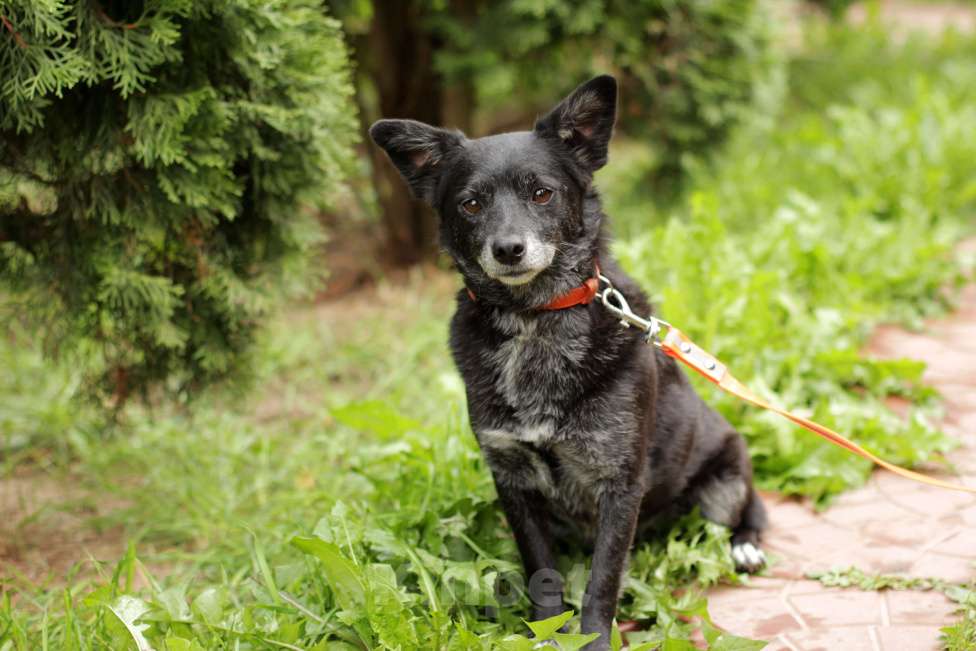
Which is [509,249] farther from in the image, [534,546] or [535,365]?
[534,546]

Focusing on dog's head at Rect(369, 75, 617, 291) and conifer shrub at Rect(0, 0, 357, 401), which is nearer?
dog's head at Rect(369, 75, 617, 291)

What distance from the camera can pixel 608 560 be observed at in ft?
9.07

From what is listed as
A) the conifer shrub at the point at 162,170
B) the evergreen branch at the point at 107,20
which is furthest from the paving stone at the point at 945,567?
the evergreen branch at the point at 107,20

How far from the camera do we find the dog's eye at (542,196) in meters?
2.83

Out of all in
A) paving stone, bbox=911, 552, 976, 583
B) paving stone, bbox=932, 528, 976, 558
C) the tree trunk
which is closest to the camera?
paving stone, bbox=911, 552, 976, 583

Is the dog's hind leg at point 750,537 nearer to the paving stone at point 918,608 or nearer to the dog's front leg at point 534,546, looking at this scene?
the paving stone at point 918,608

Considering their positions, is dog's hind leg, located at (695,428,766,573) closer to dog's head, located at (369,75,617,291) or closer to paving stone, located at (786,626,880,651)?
paving stone, located at (786,626,880,651)

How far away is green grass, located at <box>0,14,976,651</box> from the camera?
2844 millimetres

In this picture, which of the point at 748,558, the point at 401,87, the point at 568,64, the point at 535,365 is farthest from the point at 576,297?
the point at 401,87

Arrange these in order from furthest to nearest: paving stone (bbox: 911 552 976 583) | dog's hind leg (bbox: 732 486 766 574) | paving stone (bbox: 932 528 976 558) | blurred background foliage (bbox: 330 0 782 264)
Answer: blurred background foliage (bbox: 330 0 782 264)
dog's hind leg (bbox: 732 486 766 574)
paving stone (bbox: 932 528 976 558)
paving stone (bbox: 911 552 976 583)

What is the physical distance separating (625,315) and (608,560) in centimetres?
75

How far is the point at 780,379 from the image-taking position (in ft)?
14.4

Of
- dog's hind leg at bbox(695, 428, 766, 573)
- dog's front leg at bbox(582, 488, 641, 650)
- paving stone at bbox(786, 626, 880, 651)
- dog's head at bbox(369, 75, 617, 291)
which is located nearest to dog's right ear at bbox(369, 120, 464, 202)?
dog's head at bbox(369, 75, 617, 291)

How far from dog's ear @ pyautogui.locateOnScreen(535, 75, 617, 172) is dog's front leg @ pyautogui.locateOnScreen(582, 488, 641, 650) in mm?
1072
